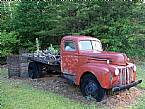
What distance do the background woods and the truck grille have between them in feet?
20.5

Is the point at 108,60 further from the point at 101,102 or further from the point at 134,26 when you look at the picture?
the point at 134,26

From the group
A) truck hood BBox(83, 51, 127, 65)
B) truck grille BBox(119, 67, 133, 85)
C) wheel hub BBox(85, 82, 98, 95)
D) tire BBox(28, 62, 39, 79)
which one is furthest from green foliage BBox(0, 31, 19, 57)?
truck grille BBox(119, 67, 133, 85)

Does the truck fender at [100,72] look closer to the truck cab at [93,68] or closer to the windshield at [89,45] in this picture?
the truck cab at [93,68]

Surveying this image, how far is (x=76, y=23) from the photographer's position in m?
15.4

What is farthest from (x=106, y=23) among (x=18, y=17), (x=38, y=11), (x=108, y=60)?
(x=108, y=60)

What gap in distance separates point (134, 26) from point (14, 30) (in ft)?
25.0

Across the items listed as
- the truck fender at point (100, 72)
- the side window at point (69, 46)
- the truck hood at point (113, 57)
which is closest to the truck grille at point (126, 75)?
the truck hood at point (113, 57)

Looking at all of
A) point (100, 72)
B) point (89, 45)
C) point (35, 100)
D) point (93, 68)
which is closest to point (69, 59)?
point (89, 45)

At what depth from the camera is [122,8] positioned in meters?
14.5

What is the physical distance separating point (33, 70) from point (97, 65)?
428 cm

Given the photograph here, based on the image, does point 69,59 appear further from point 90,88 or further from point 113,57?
point 113,57

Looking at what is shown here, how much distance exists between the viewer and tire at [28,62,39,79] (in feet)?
36.0

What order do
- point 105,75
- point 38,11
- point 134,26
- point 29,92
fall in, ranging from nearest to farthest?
point 105,75, point 29,92, point 134,26, point 38,11

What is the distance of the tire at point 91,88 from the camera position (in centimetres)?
743
